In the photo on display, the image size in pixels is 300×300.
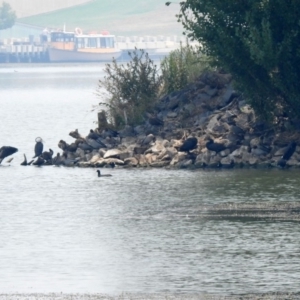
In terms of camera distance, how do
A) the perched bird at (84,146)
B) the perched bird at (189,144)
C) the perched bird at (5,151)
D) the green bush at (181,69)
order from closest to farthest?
the perched bird at (189,144), the perched bird at (84,146), the perched bird at (5,151), the green bush at (181,69)

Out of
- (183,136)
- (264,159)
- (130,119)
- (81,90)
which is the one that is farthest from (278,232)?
(81,90)

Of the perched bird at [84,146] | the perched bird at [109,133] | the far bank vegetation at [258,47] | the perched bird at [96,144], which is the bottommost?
the perched bird at [84,146]

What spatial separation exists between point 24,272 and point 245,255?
4148mm

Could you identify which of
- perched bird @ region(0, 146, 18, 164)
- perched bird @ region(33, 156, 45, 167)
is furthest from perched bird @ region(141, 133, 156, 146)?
perched bird @ region(0, 146, 18, 164)

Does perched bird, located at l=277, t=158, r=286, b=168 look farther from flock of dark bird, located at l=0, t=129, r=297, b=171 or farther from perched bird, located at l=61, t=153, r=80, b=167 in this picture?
perched bird, located at l=61, t=153, r=80, b=167

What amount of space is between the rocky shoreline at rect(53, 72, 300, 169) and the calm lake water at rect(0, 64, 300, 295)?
3.61 feet

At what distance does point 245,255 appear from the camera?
24.1 meters

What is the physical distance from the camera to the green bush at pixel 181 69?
47.3m

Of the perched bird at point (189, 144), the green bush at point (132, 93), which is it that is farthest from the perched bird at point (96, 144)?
the perched bird at point (189, 144)

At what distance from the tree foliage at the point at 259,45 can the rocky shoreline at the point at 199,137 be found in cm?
106

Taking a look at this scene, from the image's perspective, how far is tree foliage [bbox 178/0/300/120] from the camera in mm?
38469

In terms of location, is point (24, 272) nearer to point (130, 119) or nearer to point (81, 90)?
point (130, 119)

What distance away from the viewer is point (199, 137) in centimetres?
4184

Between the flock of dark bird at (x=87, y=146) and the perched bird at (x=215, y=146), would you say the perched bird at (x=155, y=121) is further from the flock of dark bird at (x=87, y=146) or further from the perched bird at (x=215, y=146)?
the perched bird at (x=215, y=146)
